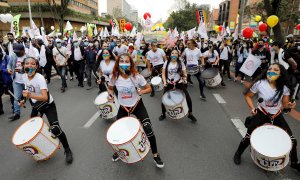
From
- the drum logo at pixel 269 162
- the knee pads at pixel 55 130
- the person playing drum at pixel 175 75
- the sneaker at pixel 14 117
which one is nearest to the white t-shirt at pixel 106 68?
the person playing drum at pixel 175 75

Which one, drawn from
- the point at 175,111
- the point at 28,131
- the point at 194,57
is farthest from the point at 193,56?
the point at 28,131

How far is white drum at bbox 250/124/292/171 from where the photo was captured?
10.3ft

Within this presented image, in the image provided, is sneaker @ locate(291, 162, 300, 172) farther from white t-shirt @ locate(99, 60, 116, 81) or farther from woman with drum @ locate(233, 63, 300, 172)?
white t-shirt @ locate(99, 60, 116, 81)

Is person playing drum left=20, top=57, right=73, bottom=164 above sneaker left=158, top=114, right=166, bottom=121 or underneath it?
above

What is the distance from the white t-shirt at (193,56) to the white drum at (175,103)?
2.66 metres

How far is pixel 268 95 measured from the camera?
3537 millimetres

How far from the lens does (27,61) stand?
382 centimetres

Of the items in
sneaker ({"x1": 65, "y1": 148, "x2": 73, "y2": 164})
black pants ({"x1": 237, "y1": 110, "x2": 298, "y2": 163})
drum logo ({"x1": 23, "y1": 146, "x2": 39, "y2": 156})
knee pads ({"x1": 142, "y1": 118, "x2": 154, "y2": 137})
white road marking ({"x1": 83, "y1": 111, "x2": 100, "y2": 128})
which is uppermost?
black pants ({"x1": 237, "y1": 110, "x2": 298, "y2": 163})

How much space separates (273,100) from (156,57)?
207 inches

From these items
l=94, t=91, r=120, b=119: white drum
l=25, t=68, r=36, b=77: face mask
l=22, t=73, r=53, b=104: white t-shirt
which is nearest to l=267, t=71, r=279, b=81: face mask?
l=94, t=91, r=120, b=119: white drum

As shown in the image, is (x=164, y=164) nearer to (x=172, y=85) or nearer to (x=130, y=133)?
(x=130, y=133)

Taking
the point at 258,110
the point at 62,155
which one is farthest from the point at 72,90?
the point at 258,110

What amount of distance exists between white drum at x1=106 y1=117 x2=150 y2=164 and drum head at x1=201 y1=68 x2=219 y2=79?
18.5 ft

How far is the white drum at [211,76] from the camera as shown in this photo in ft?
28.4
